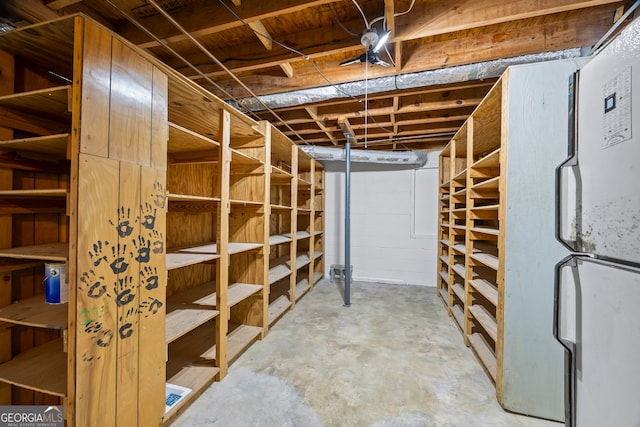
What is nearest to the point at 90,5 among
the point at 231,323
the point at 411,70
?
the point at 411,70

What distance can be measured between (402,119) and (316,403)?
3.38 metres

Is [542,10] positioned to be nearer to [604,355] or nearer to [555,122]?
[555,122]

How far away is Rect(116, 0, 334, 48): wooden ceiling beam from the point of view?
5.22 ft

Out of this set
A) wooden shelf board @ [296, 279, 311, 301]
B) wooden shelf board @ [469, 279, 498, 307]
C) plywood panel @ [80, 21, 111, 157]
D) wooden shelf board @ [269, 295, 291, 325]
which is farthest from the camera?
wooden shelf board @ [296, 279, 311, 301]

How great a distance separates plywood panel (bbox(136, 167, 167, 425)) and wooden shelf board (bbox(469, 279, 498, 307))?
91.0 inches

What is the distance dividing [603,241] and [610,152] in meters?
0.24

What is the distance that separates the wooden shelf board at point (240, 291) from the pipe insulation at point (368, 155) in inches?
94.6

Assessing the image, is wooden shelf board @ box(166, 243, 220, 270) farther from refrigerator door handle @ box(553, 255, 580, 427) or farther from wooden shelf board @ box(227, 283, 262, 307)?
refrigerator door handle @ box(553, 255, 580, 427)

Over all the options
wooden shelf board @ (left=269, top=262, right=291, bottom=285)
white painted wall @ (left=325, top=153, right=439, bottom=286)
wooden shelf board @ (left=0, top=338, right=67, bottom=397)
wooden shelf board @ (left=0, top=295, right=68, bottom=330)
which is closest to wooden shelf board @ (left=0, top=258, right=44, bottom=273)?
wooden shelf board @ (left=0, top=295, right=68, bottom=330)

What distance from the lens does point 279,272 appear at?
3275mm

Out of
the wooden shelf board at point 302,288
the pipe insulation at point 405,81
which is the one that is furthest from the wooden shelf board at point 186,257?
the wooden shelf board at point 302,288

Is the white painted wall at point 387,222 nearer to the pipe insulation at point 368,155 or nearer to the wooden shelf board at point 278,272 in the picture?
the pipe insulation at point 368,155

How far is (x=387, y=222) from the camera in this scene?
4.87 m

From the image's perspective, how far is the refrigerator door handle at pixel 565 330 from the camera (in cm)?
82
